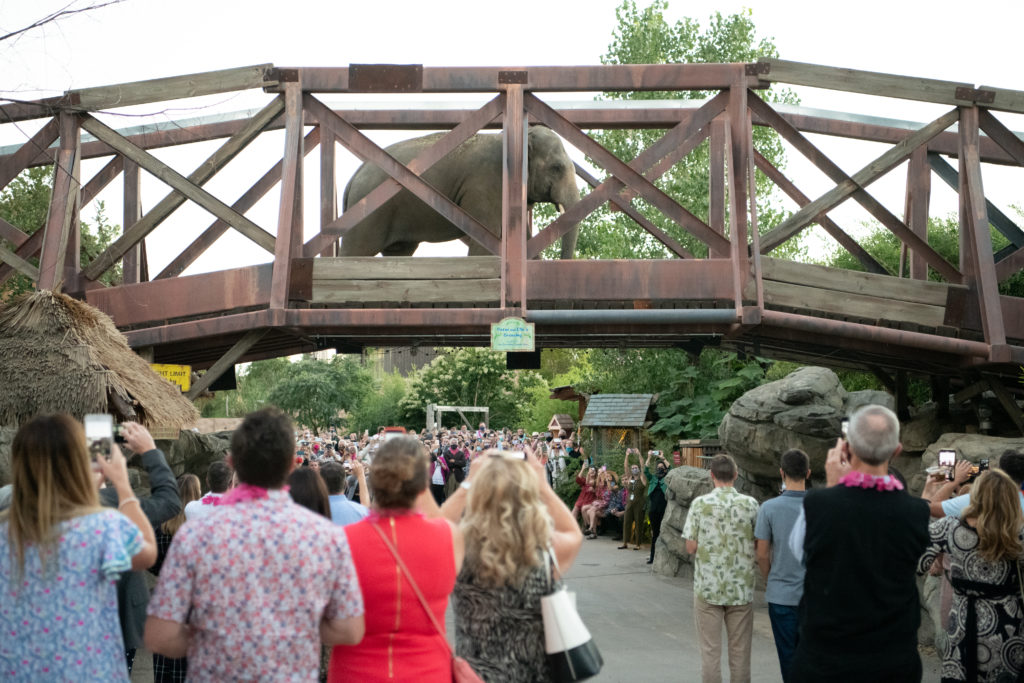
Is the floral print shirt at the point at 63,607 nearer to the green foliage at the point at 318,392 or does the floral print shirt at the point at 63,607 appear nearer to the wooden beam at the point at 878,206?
the wooden beam at the point at 878,206

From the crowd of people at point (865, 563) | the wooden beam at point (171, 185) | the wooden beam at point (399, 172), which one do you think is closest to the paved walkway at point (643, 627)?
the crowd of people at point (865, 563)

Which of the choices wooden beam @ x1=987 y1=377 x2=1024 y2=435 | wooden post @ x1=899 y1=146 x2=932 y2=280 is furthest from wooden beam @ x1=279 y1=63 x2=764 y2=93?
wooden beam @ x1=987 y1=377 x2=1024 y2=435

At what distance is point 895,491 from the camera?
4.84 metres

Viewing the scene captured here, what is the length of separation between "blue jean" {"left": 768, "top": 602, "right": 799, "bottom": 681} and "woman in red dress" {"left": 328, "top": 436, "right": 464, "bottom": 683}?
368 centimetres

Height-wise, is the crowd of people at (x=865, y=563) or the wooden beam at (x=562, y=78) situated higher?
the wooden beam at (x=562, y=78)

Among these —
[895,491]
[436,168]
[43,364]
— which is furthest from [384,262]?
[895,491]

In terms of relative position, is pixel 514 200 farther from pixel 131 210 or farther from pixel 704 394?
pixel 704 394

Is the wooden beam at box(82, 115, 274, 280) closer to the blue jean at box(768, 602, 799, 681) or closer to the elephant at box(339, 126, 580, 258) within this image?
the elephant at box(339, 126, 580, 258)

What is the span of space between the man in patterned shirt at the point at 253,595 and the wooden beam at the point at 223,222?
32.7 ft

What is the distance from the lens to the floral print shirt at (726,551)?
7.66 meters

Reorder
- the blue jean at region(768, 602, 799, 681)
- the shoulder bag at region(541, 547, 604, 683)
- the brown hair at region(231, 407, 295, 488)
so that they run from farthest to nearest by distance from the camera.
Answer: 1. the blue jean at region(768, 602, 799, 681)
2. the shoulder bag at region(541, 547, 604, 683)
3. the brown hair at region(231, 407, 295, 488)

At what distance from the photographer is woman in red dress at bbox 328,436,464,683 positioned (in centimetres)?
401

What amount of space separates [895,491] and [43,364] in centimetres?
697

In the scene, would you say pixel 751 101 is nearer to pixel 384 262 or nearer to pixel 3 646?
pixel 384 262
